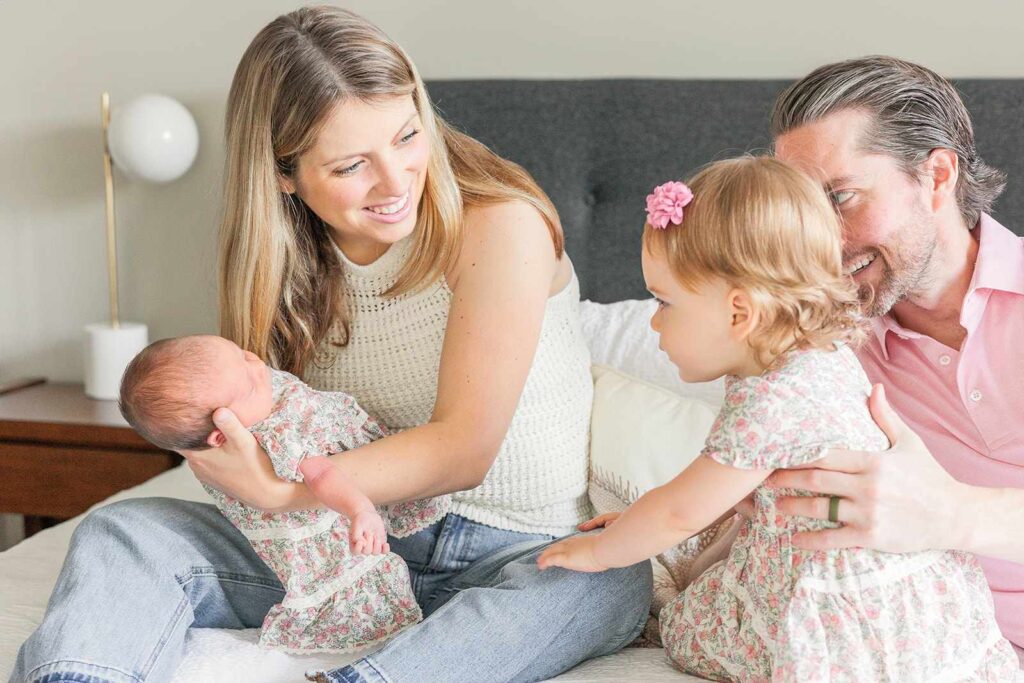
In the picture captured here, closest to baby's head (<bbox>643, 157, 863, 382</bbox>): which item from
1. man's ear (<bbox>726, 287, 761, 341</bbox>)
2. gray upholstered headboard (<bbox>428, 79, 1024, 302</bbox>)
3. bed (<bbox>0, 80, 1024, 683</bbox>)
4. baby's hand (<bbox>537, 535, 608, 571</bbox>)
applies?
man's ear (<bbox>726, 287, 761, 341</bbox>)

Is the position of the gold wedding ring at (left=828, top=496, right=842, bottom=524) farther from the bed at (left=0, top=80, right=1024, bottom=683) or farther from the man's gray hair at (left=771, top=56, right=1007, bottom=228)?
the bed at (left=0, top=80, right=1024, bottom=683)

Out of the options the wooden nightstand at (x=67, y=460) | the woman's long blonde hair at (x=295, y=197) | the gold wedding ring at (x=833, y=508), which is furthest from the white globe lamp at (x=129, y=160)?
the gold wedding ring at (x=833, y=508)

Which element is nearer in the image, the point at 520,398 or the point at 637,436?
the point at 520,398

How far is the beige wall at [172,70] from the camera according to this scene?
2.43 metres

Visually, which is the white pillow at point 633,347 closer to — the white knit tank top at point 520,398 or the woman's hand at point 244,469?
the white knit tank top at point 520,398

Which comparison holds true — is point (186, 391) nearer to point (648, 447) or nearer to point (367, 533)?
point (367, 533)

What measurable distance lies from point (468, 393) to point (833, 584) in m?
0.54

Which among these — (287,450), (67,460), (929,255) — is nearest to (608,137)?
(929,255)

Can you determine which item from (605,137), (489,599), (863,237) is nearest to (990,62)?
(605,137)

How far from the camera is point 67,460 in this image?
2529 mm

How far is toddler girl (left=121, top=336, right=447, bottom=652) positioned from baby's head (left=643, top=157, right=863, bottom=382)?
1.65 ft

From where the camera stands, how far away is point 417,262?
1.59m

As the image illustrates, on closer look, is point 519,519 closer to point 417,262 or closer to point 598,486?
point 598,486

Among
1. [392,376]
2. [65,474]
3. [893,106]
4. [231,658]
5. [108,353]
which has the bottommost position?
[65,474]
